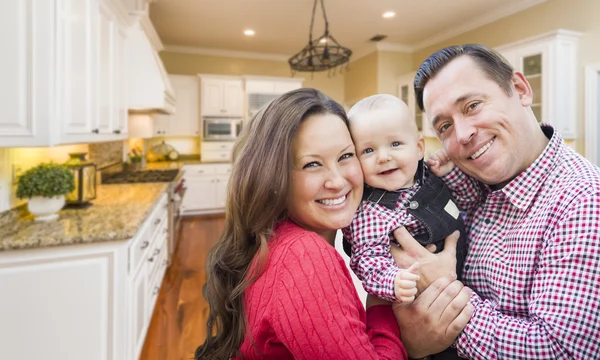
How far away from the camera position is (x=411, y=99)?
595 centimetres

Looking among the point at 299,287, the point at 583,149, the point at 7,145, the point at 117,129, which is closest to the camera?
the point at 299,287

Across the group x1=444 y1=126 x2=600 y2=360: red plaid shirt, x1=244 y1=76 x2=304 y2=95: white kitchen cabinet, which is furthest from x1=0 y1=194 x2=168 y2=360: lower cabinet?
x1=244 y1=76 x2=304 y2=95: white kitchen cabinet

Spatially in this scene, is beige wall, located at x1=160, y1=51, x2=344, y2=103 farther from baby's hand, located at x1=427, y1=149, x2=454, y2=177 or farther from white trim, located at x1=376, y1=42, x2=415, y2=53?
baby's hand, located at x1=427, y1=149, x2=454, y2=177

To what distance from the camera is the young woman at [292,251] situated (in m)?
0.74

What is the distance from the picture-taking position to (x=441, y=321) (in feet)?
3.01

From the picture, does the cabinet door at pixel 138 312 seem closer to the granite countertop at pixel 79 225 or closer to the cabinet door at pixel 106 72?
the granite countertop at pixel 79 225

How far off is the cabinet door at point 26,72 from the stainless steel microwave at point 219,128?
500cm

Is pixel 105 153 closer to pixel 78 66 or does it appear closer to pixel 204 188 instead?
pixel 78 66

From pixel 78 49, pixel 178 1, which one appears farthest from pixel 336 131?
pixel 178 1

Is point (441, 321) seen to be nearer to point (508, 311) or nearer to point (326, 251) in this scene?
point (508, 311)

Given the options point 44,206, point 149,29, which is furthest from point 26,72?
point 149,29

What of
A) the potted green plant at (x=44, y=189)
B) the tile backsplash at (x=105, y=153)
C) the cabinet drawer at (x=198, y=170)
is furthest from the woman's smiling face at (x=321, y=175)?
the cabinet drawer at (x=198, y=170)

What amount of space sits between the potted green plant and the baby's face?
73.7 inches

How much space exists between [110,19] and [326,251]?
10.5 feet
